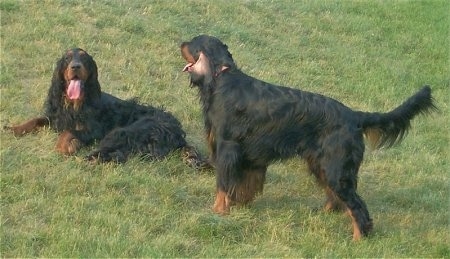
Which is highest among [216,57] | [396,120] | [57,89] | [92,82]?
[216,57]

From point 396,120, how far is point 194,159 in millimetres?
2104

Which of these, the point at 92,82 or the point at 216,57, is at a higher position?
the point at 216,57

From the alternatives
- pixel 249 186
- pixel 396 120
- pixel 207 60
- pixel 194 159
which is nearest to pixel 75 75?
pixel 194 159

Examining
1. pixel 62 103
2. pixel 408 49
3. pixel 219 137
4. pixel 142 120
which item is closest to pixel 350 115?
pixel 219 137

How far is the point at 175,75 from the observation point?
10750mm

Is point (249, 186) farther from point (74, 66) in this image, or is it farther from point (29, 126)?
point (29, 126)

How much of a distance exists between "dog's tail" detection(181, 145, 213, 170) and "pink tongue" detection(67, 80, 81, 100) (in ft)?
4.02

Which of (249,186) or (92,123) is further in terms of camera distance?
(92,123)

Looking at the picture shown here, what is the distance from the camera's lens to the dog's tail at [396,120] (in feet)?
22.0

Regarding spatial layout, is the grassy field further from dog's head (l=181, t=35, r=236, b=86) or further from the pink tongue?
dog's head (l=181, t=35, r=236, b=86)

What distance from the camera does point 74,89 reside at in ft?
25.5

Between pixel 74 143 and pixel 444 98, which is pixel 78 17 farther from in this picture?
pixel 444 98

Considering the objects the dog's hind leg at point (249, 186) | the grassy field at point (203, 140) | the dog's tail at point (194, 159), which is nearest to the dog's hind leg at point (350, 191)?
the grassy field at point (203, 140)

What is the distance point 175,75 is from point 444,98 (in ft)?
14.6
